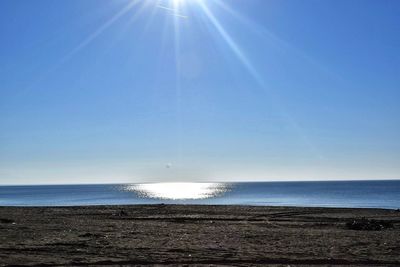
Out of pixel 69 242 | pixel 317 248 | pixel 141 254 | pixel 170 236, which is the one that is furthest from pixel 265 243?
pixel 69 242

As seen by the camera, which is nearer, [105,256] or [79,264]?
[79,264]

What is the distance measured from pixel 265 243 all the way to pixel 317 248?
2.34 m

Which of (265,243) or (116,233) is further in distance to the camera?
(116,233)

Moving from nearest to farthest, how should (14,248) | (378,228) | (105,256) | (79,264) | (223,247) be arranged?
(79,264)
(105,256)
(14,248)
(223,247)
(378,228)

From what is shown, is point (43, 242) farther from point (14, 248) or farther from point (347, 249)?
point (347, 249)

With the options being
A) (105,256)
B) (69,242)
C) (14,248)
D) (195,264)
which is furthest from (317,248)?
(14,248)

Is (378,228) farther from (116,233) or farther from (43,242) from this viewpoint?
(43,242)

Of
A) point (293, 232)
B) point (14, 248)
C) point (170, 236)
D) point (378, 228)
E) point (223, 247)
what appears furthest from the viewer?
point (378, 228)

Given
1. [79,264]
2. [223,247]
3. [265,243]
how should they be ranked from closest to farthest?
1. [79,264]
2. [223,247]
3. [265,243]

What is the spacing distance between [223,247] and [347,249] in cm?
469

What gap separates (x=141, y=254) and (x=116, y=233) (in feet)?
24.1

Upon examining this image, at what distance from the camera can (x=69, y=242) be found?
20156mm

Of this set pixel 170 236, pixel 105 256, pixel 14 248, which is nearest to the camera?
pixel 105 256

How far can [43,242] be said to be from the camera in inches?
789
